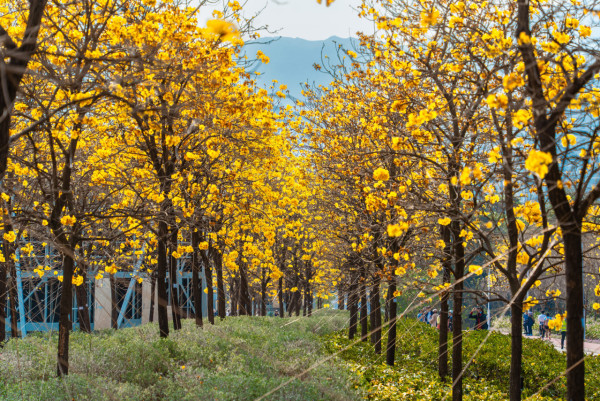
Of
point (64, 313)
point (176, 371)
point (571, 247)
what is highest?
point (571, 247)

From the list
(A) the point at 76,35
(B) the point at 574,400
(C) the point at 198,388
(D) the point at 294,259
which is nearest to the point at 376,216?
(C) the point at 198,388

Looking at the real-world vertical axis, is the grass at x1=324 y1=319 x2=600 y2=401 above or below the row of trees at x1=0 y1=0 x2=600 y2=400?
below

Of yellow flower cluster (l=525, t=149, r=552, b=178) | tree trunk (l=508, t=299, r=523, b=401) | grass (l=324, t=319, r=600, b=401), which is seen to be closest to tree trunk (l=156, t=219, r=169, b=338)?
grass (l=324, t=319, r=600, b=401)

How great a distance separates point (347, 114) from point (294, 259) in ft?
54.5

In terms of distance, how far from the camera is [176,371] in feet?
26.4

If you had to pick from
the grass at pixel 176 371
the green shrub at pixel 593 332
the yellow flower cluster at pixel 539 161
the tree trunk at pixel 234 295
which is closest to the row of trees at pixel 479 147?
the yellow flower cluster at pixel 539 161

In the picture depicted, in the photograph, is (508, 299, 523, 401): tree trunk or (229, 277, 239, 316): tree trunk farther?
(229, 277, 239, 316): tree trunk

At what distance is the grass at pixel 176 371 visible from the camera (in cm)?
656

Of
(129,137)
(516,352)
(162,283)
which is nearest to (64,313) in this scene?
(162,283)

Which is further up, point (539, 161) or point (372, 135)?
point (372, 135)

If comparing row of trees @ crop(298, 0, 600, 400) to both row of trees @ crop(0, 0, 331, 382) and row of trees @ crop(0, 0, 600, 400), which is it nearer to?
row of trees @ crop(0, 0, 600, 400)

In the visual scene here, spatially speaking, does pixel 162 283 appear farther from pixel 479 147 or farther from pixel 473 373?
pixel 473 373

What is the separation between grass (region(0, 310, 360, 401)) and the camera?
6.56 m

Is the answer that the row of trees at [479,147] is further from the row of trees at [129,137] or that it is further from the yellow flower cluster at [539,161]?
the row of trees at [129,137]
